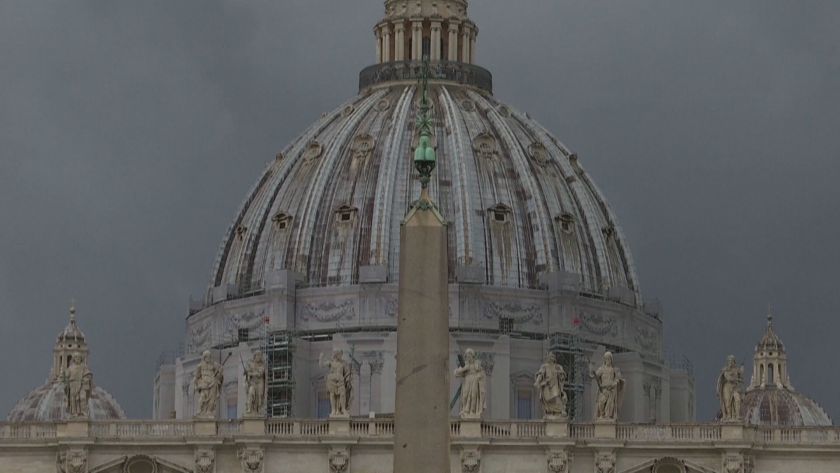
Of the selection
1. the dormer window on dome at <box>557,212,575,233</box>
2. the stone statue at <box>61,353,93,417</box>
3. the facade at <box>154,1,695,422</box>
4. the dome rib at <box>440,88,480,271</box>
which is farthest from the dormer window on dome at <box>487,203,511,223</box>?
the stone statue at <box>61,353,93,417</box>

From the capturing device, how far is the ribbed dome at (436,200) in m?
148

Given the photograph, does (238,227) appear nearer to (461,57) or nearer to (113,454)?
(461,57)

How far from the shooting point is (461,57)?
15550 centimetres

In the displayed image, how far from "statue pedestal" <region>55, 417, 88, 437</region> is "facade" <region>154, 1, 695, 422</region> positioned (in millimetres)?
25158

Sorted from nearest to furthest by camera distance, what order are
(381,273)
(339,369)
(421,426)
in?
(421,426) < (339,369) < (381,273)

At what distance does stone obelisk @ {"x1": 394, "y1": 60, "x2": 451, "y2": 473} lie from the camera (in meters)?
56.5

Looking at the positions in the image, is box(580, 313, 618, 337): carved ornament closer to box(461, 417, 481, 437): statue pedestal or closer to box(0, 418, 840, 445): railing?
box(0, 418, 840, 445): railing

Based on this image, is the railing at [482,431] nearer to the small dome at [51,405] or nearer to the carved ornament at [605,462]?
the carved ornament at [605,462]

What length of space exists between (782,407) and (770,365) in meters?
7.68

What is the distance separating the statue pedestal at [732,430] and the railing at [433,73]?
46806 millimetres

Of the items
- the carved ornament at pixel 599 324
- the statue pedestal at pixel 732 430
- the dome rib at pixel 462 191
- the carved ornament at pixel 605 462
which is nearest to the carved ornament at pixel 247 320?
the dome rib at pixel 462 191

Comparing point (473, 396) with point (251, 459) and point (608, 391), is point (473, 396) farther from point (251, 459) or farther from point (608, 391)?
point (251, 459)

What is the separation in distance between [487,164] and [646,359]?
43.9 ft

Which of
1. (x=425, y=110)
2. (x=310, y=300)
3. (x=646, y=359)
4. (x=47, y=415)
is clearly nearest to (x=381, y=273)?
(x=310, y=300)
